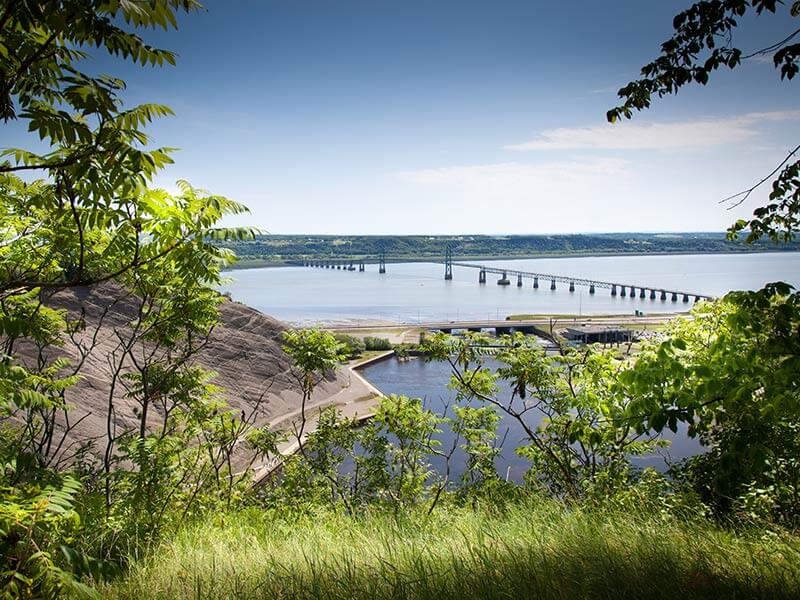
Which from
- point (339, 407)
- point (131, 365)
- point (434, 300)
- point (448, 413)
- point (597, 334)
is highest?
point (131, 365)

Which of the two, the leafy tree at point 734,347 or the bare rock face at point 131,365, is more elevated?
the leafy tree at point 734,347

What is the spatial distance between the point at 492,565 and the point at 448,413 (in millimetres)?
16202

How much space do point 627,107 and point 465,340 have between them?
391 cm

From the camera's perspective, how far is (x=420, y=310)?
68000 millimetres

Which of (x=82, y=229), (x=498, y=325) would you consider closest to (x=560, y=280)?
(x=498, y=325)

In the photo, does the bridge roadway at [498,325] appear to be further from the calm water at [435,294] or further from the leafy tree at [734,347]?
the leafy tree at [734,347]

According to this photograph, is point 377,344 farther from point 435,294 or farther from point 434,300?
point 435,294

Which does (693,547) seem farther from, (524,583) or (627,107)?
(627,107)

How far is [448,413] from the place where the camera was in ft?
61.2

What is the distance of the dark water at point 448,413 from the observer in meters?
14.5

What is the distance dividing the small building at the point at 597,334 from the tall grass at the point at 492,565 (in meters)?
42.1

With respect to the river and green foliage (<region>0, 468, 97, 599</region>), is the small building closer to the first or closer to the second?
the river

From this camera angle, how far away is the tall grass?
2.38 m

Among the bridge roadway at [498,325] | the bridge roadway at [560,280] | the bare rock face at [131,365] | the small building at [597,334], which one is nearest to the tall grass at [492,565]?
the bare rock face at [131,365]
